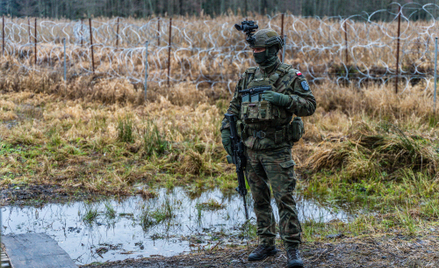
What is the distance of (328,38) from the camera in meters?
13.6

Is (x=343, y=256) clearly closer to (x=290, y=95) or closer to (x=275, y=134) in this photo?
(x=275, y=134)

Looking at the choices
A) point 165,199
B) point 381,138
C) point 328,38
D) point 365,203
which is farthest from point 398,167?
point 328,38

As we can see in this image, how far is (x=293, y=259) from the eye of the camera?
10.1 feet

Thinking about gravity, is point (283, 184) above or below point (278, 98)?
below

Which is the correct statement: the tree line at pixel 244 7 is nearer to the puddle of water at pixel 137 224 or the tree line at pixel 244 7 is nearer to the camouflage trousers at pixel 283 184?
the puddle of water at pixel 137 224

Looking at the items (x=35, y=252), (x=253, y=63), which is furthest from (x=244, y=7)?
(x=35, y=252)

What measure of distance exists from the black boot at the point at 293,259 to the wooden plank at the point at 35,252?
154 centimetres

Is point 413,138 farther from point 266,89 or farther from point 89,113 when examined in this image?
point 89,113

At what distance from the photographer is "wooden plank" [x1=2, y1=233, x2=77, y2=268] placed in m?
3.05

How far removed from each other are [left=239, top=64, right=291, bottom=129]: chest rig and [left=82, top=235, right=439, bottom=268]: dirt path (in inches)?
42.5

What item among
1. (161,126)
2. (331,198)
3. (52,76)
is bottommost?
(331,198)

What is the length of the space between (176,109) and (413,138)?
5.04m

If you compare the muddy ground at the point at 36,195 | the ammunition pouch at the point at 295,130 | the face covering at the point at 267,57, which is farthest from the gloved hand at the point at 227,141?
the muddy ground at the point at 36,195

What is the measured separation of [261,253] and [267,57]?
1504mm
